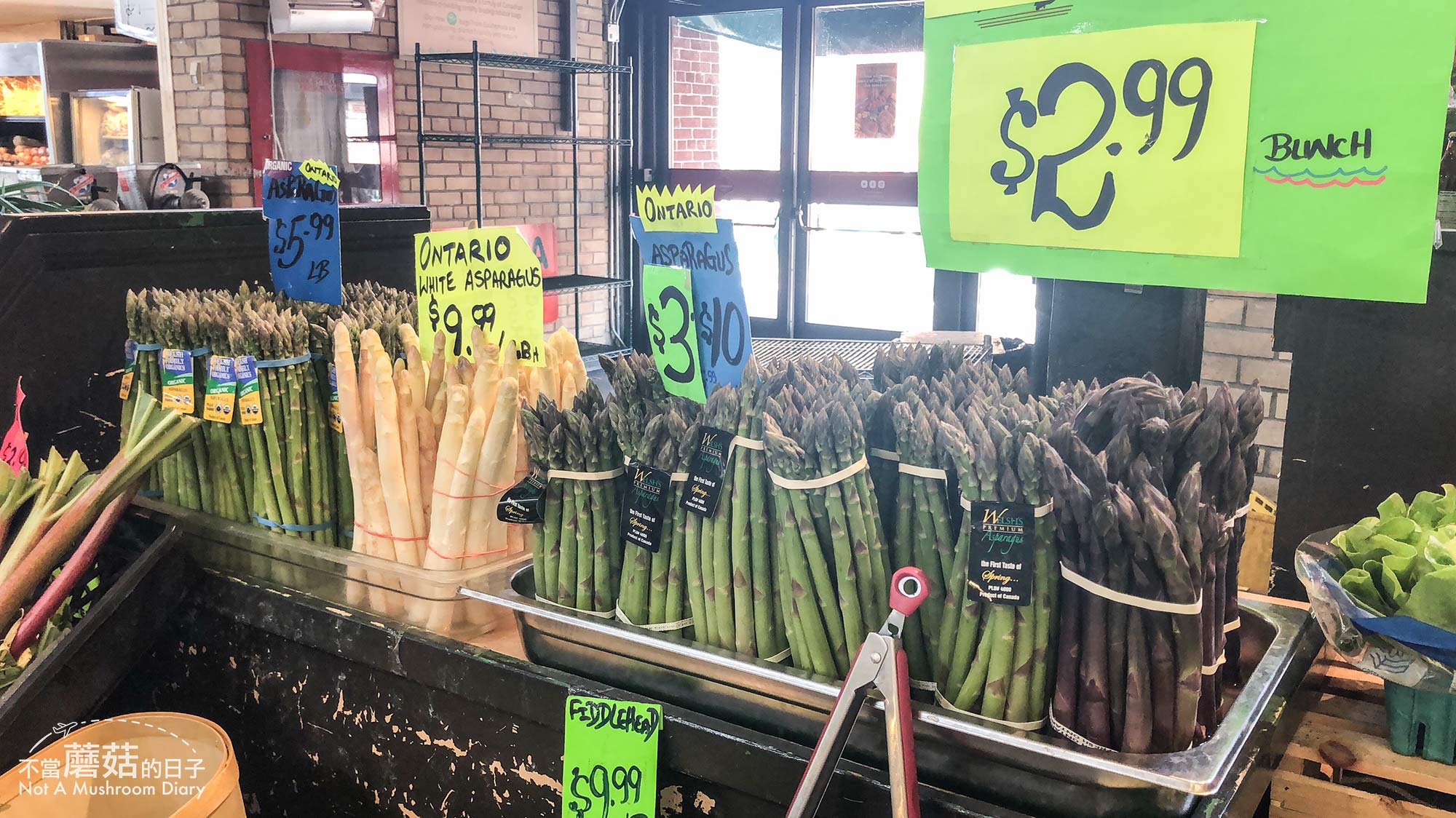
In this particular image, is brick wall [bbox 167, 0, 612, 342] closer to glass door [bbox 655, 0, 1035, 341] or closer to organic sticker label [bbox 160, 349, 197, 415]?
glass door [bbox 655, 0, 1035, 341]

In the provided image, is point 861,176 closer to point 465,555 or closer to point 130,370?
point 130,370

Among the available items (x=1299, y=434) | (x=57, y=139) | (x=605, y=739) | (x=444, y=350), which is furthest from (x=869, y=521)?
(x=57, y=139)

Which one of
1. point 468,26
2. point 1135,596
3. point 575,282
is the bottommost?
point 1135,596

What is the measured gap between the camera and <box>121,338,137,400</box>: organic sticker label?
80.4 inches

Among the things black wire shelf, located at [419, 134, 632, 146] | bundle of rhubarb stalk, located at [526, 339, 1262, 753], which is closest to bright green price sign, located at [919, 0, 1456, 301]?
bundle of rhubarb stalk, located at [526, 339, 1262, 753]

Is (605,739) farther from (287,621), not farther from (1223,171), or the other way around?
(1223,171)

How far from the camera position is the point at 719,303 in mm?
1438

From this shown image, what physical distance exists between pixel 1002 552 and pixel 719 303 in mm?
564

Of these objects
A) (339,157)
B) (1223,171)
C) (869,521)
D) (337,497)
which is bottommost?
(337,497)

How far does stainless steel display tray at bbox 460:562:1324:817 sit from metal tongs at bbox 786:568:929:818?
10 centimetres

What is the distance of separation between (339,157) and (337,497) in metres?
4.73

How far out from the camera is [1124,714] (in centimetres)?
103

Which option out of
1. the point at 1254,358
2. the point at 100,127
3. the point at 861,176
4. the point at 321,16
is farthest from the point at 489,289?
the point at 100,127

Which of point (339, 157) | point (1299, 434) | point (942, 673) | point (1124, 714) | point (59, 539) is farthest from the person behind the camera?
point (339, 157)
